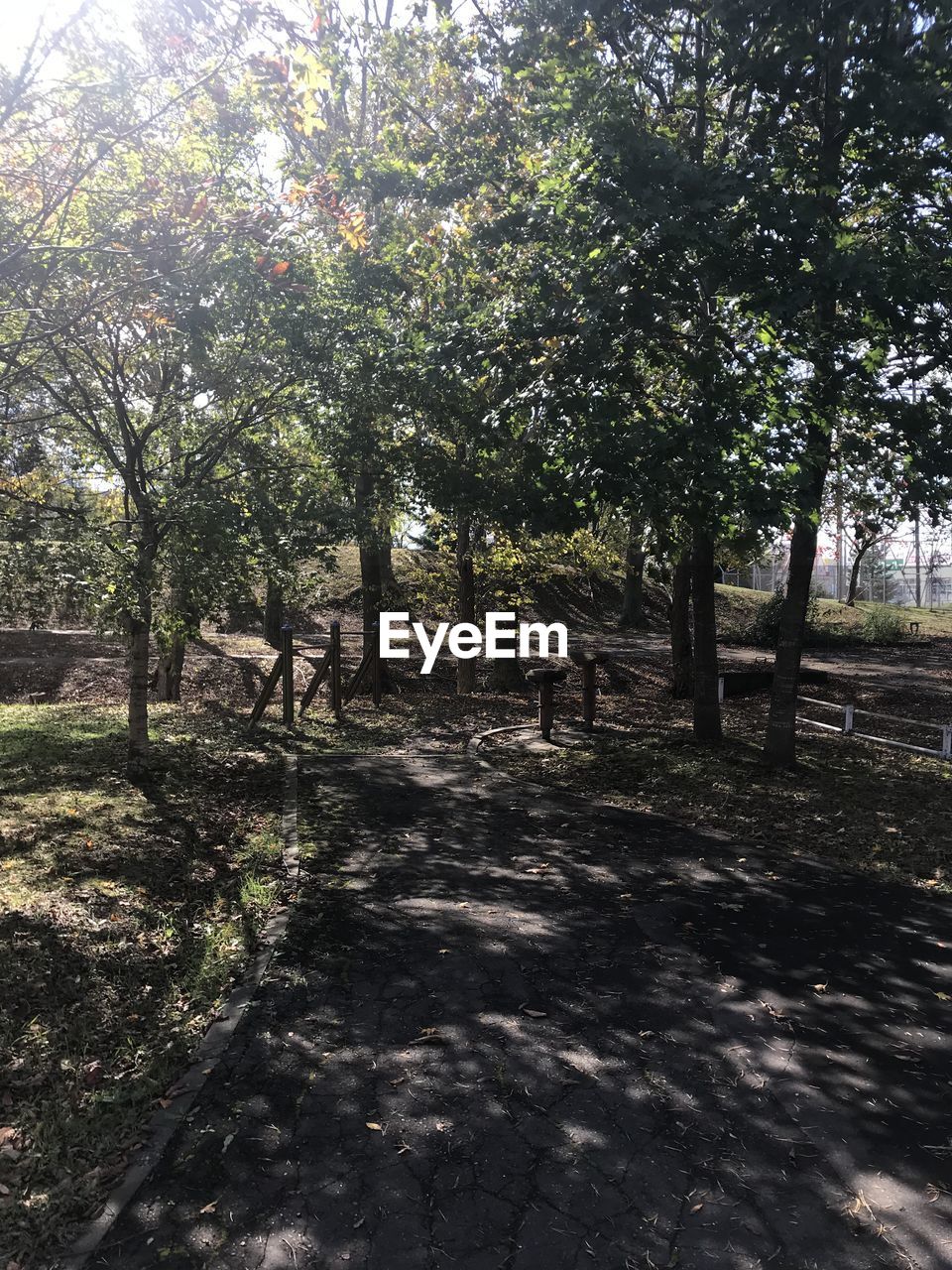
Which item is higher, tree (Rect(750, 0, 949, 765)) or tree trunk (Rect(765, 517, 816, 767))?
tree (Rect(750, 0, 949, 765))

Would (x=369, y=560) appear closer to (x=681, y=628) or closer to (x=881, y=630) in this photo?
(x=681, y=628)

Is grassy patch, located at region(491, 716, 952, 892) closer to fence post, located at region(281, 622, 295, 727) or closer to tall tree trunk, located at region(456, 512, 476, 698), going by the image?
fence post, located at region(281, 622, 295, 727)

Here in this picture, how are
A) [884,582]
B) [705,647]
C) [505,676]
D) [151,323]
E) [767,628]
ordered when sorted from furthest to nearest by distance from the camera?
[884,582] < [767,628] < [505,676] < [705,647] < [151,323]

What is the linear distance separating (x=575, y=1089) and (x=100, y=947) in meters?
2.95

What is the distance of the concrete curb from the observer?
2952mm

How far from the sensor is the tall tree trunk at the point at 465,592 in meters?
17.1

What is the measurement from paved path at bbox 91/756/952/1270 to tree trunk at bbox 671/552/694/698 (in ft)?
30.8

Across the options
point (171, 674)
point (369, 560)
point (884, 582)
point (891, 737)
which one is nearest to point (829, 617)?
point (884, 582)

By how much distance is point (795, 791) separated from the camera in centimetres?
1000

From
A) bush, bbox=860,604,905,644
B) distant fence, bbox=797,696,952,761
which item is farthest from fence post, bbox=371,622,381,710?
bush, bbox=860,604,905,644

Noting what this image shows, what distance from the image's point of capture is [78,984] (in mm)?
4750

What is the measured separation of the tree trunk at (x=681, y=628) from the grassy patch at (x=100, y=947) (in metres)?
8.50

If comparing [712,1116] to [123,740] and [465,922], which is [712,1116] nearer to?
[465,922]

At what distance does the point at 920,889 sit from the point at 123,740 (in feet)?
31.0
